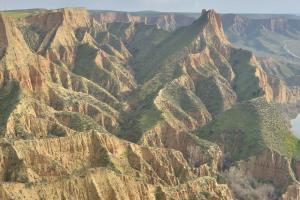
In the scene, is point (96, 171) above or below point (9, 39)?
below

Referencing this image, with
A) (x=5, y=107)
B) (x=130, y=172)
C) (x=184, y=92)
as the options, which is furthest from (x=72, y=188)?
(x=184, y=92)

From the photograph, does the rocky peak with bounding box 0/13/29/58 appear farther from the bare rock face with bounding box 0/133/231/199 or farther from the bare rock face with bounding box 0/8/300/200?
the bare rock face with bounding box 0/133/231/199

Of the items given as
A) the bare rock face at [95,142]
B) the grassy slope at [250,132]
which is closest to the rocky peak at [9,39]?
the bare rock face at [95,142]

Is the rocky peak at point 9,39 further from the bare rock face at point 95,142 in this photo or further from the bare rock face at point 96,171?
the bare rock face at point 96,171

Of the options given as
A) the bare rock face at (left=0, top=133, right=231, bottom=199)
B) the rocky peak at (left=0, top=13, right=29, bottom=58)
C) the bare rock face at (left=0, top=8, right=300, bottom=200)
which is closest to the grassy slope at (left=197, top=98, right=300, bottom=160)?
the bare rock face at (left=0, top=8, right=300, bottom=200)

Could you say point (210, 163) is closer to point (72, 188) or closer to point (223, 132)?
point (223, 132)

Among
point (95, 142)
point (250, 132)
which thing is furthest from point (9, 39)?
point (250, 132)

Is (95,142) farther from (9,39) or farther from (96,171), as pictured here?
(9,39)

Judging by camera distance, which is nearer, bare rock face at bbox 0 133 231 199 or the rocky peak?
bare rock face at bbox 0 133 231 199
